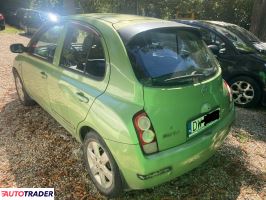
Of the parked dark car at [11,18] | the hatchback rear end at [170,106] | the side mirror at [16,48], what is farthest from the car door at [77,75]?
the parked dark car at [11,18]

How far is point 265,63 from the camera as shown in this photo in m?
5.52

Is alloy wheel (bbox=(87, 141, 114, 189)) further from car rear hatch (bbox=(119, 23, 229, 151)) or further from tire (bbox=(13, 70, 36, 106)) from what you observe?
tire (bbox=(13, 70, 36, 106))

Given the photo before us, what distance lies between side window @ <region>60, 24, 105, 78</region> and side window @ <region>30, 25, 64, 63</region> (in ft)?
1.03

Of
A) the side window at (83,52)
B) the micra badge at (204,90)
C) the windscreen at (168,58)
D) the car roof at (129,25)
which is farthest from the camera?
the side window at (83,52)

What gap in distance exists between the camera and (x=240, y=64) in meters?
5.71

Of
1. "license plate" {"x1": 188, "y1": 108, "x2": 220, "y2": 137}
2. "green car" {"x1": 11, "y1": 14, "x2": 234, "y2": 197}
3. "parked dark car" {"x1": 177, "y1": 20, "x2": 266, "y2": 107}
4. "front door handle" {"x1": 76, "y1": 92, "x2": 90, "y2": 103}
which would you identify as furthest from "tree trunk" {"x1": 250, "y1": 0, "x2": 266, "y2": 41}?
"front door handle" {"x1": 76, "y1": 92, "x2": 90, "y2": 103}

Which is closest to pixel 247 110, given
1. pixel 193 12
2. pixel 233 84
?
pixel 233 84

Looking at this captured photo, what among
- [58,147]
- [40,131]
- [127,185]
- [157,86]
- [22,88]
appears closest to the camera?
[157,86]

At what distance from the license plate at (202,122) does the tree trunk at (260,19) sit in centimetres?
749

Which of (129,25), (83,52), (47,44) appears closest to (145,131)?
(129,25)

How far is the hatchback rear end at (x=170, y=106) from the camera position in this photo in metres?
2.54

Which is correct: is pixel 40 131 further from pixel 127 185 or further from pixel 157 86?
pixel 157 86

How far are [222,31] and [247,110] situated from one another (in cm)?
173

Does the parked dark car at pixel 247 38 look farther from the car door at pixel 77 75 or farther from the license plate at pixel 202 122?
the car door at pixel 77 75
